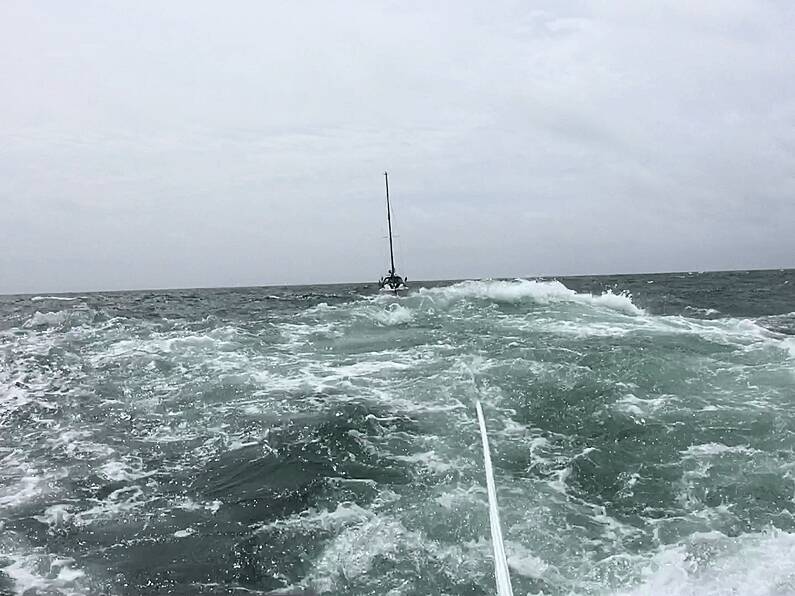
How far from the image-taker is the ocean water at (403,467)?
5777 mm

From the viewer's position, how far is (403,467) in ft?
27.1

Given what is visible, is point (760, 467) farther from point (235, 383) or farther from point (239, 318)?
point (239, 318)

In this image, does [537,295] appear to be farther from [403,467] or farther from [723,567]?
[723,567]

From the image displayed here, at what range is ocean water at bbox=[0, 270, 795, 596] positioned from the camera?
5777 mm

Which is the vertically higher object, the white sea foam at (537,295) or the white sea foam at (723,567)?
the white sea foam at (537,295)

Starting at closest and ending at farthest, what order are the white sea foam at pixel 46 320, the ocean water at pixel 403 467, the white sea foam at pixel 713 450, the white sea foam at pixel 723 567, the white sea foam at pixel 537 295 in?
the white sea foam at pixel 723 567
the ocean water at pixel 403 467
the white sea foam at pixel 713 450
the white sea foam at pixel 46 320
the white sea foam at pixel 537 295

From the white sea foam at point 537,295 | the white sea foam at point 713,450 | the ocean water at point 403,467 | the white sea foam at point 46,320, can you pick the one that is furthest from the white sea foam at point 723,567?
the white sea foam at point 46,320

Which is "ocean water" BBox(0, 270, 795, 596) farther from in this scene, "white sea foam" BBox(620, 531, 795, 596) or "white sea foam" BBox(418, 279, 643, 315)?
"white sea foam" BBox(418, 279, 643, 315)

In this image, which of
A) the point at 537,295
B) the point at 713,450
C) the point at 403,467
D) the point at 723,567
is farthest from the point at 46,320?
the point at 723,567

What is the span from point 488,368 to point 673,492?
20.4 feet

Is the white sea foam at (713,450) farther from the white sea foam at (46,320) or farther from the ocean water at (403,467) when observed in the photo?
the white sea foam at (46,320)

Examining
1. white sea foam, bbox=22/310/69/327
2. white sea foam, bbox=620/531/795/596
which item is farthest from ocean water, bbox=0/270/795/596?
white sea foam, bbox=22/310/69/327

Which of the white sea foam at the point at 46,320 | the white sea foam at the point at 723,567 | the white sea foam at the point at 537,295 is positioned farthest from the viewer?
the white sea foam at the point at 537,295

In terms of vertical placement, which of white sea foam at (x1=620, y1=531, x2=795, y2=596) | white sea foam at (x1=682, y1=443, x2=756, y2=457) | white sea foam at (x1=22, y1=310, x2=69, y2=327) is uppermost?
white sea foam at (x1=22, y1=310, x2=69, y2=327)
